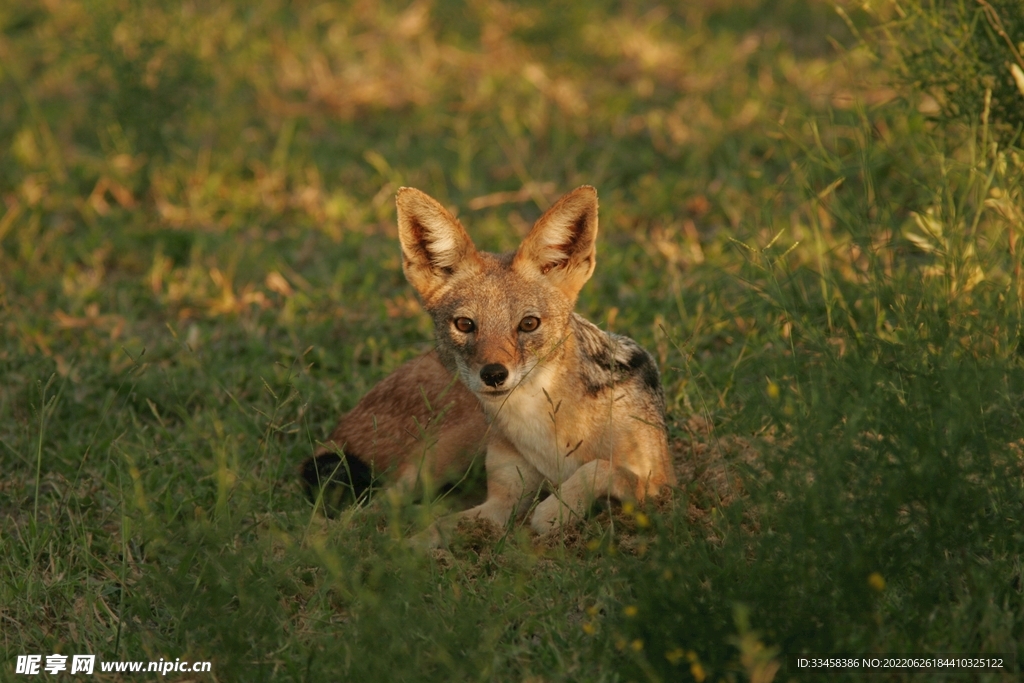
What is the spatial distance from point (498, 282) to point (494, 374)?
0.57 m

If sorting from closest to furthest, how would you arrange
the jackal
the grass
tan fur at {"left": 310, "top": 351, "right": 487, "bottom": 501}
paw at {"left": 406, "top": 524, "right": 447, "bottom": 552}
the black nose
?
the grass, paw at {"left": 406, "top": 524, "right": 447, "bottom": 552}, the black nose, the jackal, tan fur at {"left": 310, "top": 351, "right": 487, "bottom": 501}

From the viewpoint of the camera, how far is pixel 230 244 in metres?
7.57

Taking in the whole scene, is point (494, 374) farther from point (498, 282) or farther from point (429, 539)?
point (429, 539)

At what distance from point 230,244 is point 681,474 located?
3.97 metres

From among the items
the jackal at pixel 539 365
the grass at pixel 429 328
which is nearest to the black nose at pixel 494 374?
the jackal at pixel 539 365

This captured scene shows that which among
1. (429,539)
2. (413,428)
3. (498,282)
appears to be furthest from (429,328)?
(429,539)

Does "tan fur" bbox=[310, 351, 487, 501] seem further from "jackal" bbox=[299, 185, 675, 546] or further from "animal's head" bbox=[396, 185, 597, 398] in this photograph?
"animal's head" bbox=[396, 185, 597, 398]

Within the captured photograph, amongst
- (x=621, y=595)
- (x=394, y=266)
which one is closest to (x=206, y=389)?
(x=394, y=266)

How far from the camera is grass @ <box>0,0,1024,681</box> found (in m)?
3.39

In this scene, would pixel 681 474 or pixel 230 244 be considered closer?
pixel 681 474

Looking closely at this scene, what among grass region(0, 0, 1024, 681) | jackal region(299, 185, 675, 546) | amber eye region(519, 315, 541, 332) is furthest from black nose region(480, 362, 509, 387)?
grass region(0, 0, 1024, 681)

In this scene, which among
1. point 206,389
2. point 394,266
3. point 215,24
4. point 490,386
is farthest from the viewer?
point 215,24

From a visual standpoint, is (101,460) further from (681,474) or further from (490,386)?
(681,474)

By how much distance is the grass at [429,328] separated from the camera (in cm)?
339
